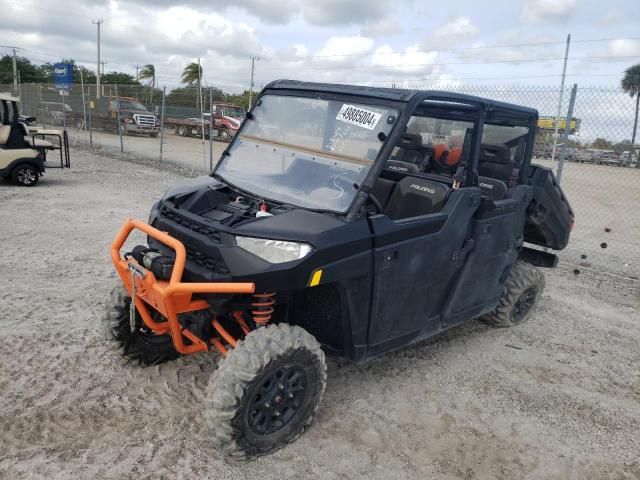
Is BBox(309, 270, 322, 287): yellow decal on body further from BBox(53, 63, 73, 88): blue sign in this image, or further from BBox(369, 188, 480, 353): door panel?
BBox(53, 63, 73, 88): blue sign

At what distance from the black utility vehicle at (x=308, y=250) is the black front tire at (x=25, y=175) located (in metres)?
8.36

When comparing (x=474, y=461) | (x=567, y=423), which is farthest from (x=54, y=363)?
(x=567, y=423)

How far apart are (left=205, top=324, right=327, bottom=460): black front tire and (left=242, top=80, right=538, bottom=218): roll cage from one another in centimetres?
84

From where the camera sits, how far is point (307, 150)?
3.67m

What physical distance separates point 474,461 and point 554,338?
2267mm

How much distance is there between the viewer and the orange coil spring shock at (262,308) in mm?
3113

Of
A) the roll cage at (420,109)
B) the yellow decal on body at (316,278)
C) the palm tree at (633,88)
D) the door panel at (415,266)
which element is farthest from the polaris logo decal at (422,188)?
the palm tree at (633,88)

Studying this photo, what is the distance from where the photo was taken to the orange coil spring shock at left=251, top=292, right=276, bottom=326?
3113 mm

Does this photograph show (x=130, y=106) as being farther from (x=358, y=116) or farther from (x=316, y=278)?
(x=316, y=278)

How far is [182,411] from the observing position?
347cm

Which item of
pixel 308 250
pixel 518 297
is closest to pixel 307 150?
pixel 308 250

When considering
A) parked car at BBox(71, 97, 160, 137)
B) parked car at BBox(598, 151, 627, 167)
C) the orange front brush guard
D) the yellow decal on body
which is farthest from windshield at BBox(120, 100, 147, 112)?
the yellow decal on body

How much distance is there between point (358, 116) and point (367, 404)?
1925 millimetres

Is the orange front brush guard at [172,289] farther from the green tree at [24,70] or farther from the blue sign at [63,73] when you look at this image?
the green tree at [24,70]
